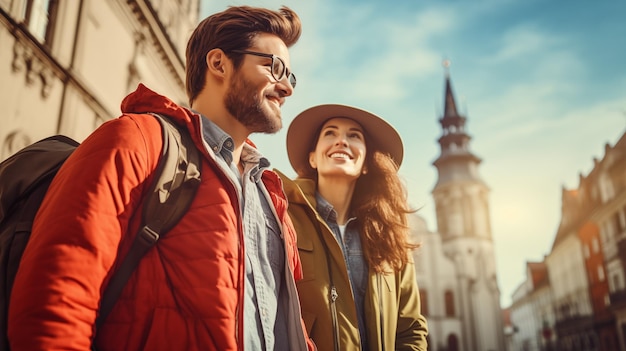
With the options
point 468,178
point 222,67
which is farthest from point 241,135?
point 468,178

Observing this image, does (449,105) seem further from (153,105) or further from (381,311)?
(153,105)

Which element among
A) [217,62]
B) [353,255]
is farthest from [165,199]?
[353,255]

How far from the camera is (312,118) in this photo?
352cm

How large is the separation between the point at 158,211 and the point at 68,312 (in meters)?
0.39

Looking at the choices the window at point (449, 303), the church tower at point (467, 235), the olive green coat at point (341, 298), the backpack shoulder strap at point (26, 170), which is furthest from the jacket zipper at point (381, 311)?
the church tower at point (467, 235)

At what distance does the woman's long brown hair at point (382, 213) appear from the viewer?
122 inches

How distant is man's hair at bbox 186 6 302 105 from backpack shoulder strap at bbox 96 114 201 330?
1.53 feet

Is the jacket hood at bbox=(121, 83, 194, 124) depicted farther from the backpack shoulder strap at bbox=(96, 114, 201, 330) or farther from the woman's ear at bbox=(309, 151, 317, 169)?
the woman's ear at bbox=(309, 151, 317, 169)

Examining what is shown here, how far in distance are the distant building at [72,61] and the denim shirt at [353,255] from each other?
7.15 meters

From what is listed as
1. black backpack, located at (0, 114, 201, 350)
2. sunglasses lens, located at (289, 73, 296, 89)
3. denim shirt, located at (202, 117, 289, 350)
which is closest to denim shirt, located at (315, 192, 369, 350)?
denim shirt, located at (202, 117, 289, 350)

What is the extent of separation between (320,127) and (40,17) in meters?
8.82

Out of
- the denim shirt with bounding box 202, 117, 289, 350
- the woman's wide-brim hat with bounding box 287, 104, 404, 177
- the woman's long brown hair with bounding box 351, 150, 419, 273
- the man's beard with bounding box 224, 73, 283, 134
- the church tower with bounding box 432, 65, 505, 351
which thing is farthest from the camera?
the church tower with bounding box 432, 65, 505, 351

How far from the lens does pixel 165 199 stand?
1477 millimetres

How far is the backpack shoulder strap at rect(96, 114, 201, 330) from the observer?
136 centimetres
